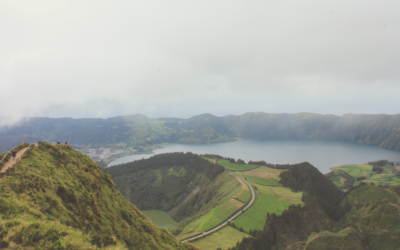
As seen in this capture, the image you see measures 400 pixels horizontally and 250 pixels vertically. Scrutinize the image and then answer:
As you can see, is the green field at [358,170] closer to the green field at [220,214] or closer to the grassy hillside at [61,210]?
the green field at [220,214]

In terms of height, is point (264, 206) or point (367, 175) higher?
point (264, 206)

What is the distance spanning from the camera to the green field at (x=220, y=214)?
65900mm

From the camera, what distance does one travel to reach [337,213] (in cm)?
8444

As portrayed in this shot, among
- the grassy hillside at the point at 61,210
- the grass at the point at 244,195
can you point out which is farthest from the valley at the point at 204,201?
Result: the grass at the point at 244,195

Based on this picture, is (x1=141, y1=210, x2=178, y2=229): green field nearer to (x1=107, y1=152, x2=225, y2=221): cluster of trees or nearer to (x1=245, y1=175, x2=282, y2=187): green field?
(x1=107, y1=152, x2=225, y2=221): cluster of trees

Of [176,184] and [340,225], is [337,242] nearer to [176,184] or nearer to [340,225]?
[340,225]

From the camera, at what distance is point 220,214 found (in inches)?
2844

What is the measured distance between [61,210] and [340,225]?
99.0m

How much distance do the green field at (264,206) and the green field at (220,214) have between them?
4.73m

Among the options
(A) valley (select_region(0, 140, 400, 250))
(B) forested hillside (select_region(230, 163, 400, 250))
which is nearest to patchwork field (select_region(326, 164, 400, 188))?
(A) valley (select_region(0, 140, 400, 250))

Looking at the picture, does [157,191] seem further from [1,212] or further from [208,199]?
[1,212]

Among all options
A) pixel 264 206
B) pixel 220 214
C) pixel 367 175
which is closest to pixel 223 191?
pixel 264 206

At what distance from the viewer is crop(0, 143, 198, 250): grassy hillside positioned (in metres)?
9.14

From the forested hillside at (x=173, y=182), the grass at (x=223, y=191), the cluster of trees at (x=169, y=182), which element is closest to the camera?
the grass at (x=223, y=191)
